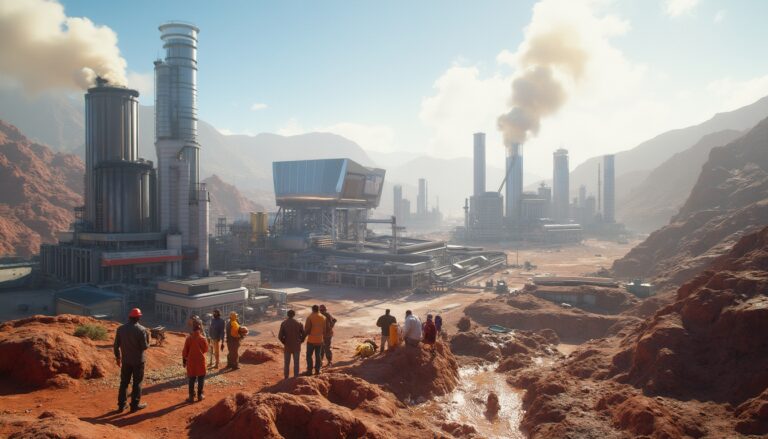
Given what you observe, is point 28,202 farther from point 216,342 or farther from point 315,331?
point 315,331

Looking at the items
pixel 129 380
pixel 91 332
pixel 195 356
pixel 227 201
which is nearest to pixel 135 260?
pixel 91 332

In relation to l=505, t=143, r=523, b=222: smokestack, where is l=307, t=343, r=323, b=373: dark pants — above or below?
below

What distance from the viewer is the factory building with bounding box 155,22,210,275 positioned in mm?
47656

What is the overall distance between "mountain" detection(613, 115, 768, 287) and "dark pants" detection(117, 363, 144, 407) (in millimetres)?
49887

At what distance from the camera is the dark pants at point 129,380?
10539 mm

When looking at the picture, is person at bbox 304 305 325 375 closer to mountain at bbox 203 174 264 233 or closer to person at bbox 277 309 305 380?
person at bbox 277 309 305 380

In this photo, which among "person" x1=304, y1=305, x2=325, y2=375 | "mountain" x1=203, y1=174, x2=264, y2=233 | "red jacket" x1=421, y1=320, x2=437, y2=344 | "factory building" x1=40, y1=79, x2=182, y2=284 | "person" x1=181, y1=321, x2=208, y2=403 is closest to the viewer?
"person" x1=181, y1=321, x2=208, y2=403

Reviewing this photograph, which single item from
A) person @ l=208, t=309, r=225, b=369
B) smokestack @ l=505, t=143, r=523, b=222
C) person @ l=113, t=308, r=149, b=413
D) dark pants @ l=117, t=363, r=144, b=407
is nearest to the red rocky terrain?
person @ l=208, t=309, r=225, b=369

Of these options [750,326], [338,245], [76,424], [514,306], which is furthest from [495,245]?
[76,424]

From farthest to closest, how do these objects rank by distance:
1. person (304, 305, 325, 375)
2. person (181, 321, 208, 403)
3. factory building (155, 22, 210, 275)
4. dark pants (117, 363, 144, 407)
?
factory building (155, 22, 210, 275)
person (304, 305, 325, 375)
person (181, 321, 208, 403)
dark pants (117, 363, 144, 407)

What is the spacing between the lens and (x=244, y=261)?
66500 millimetres

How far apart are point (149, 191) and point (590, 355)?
45.3 metres

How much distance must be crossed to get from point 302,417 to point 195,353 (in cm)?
312

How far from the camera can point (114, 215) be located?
4731cm
